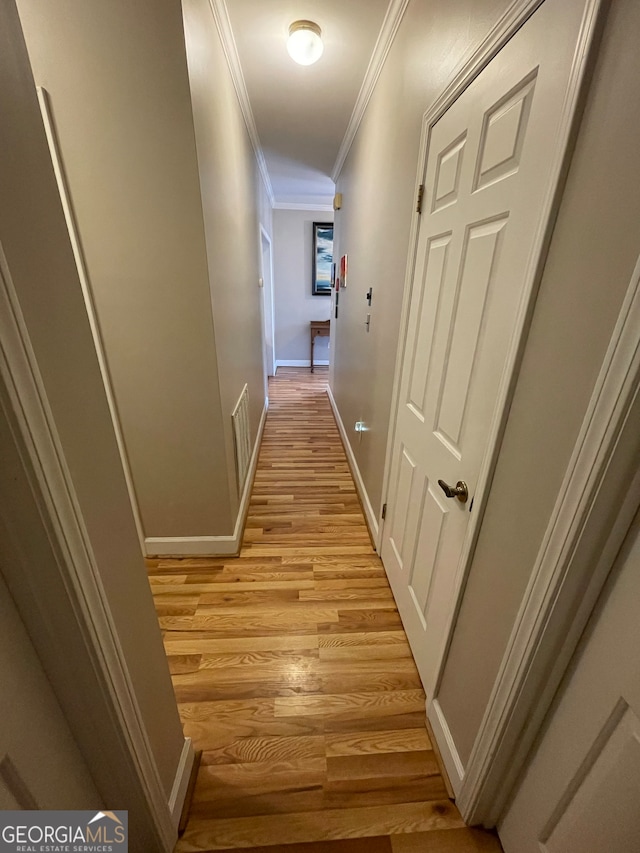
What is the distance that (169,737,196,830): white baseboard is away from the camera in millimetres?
947

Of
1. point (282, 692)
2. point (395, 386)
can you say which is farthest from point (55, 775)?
point (395, 386)

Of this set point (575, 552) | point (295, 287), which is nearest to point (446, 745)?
point (575, 552)

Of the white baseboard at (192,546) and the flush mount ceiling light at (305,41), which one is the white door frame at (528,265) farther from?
the white baseboard at (192,546)

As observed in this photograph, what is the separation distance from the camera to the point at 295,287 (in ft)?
18.5

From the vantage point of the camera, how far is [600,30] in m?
0.54

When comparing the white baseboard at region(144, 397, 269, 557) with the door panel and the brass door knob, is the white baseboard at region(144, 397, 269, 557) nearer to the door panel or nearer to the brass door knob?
the brass door knob

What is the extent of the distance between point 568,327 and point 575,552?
1.35ft

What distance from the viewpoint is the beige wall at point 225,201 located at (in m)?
1.33

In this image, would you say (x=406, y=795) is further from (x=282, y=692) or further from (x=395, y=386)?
(x=395, y=386)

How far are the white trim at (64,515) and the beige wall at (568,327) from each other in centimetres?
85

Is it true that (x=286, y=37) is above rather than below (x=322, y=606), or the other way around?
above

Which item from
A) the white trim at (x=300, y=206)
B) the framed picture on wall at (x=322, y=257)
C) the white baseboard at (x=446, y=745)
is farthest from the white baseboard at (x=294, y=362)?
the white baseboard at (x=446, y=745)

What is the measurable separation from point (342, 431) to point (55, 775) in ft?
9.90

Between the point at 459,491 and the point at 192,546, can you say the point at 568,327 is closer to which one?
the point at 459,491
